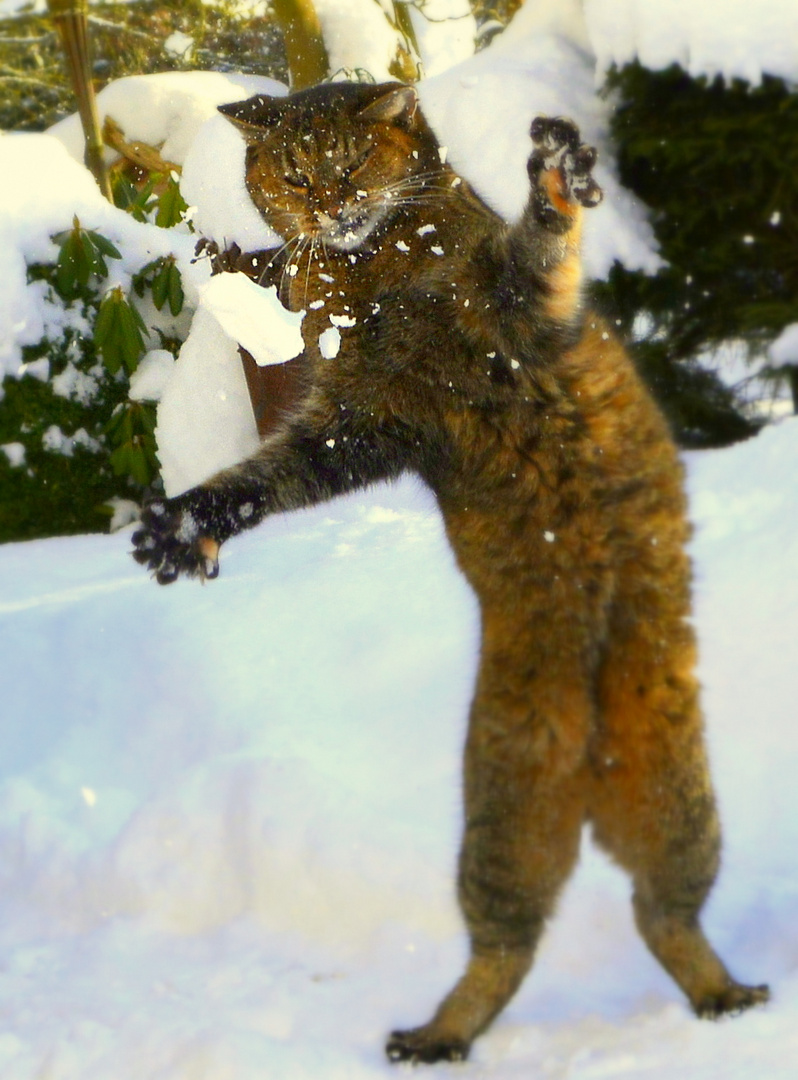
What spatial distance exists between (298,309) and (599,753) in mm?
405

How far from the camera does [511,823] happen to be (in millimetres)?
748

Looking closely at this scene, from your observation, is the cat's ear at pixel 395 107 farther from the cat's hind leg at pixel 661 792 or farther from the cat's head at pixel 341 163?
the cat's hind leg at pixel 661 792

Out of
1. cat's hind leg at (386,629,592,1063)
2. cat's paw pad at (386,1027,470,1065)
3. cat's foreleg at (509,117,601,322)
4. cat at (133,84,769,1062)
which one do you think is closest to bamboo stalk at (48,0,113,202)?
cat at (133,84,769,1062)

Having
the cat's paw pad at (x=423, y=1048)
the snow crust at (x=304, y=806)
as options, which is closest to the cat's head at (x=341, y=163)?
the snow crust at (x=304, y=806)

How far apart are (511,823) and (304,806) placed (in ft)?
0.70

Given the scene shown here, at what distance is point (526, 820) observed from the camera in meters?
0.75

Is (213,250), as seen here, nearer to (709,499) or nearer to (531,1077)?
(709,499)

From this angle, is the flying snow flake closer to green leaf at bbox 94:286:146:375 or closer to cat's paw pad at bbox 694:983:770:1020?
green leaf at bbox 94:286:146:375

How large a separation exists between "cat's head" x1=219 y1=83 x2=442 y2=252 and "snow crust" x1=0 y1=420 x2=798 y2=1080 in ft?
0.70

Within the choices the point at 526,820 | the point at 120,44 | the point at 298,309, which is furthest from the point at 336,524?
the point at 120,44

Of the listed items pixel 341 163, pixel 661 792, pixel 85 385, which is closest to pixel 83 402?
pixel 85 385

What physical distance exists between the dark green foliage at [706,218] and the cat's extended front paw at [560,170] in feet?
0.08

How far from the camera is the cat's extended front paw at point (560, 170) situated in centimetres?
70

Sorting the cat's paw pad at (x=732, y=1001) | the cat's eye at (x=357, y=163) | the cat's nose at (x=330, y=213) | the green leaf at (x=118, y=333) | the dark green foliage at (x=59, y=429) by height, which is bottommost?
the cat's paw pad at (x=732, y=1001)
